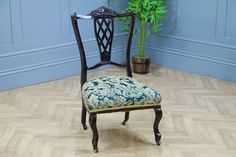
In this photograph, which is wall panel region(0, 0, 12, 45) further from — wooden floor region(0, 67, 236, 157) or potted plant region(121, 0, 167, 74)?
potted plant region(121, 0, 167, 74)

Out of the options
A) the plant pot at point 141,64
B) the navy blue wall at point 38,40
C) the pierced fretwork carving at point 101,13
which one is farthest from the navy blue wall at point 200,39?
the pierced fretwork carving at point 101,13

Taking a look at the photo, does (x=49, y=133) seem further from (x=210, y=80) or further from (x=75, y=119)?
(x=210, y=80)

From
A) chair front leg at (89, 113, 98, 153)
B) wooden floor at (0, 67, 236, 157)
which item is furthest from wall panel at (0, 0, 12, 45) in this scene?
chair front leg at (89, 113, 98, 153)

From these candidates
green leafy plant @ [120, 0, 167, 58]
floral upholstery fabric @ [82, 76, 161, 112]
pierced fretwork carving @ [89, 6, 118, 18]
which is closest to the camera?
floral upholstery fabric @ [82, 76, 161, 112]

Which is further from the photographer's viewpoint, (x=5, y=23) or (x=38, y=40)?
(x=38, y=40)

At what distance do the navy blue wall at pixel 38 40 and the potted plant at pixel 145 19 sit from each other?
1.38 feet

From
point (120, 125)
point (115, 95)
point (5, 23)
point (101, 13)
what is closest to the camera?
point (115, 95)

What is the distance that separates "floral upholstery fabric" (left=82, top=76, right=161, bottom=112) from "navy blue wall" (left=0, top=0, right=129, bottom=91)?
51.5 inches

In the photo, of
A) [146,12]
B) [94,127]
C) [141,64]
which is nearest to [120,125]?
[94,127]

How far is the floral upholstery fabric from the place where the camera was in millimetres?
2852

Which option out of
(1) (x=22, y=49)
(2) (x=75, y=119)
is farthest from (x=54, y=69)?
(2) (x=75, y=119)

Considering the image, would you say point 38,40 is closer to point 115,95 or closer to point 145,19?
point 145,19

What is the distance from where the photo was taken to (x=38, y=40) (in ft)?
13.9

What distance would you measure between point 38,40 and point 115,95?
1.64 metres
